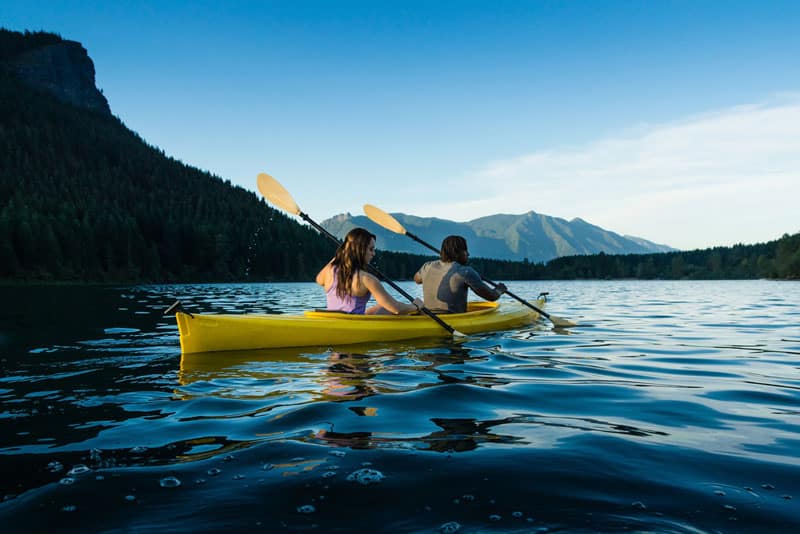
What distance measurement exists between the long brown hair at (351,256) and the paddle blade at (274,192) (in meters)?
3.36

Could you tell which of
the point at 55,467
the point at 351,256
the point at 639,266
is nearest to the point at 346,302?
the point at 351,256

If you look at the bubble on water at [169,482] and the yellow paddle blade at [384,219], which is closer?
the bubble on water at [169,482]

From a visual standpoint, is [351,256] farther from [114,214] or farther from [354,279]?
[114,214]

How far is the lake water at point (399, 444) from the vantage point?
276cm

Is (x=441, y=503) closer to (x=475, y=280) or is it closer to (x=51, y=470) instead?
(x=51, y=470)

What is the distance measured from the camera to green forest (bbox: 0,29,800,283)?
67438mm

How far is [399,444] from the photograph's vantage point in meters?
3.89

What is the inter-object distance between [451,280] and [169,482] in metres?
8.03

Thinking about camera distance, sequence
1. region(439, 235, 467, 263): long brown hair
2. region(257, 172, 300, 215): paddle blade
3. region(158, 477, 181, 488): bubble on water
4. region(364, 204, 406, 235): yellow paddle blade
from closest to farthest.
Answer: region(158, 477, 181, 488): bubble on water, region(439, 235, 467, 263): long brown hair, region(257, 172, 300, 215): paddle blade, region(364, 204, 406, 235): yellow paddle blade

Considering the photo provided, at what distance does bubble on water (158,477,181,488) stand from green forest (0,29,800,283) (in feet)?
226

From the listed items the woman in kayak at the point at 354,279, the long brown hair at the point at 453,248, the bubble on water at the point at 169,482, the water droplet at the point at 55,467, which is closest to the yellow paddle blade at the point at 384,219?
the long brown hair at the point at 453,248

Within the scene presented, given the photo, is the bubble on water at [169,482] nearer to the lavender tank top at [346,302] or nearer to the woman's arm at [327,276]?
the woman's arm at [327,276]

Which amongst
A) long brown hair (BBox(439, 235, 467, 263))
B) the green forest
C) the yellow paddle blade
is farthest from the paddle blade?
the green forest

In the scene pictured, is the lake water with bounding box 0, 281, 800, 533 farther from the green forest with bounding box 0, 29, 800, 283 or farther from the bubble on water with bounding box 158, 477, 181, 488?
the green forest with bounding box 0, 29, 800, 283
